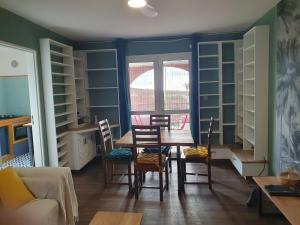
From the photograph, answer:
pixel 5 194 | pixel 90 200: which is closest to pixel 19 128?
pixel 90 200

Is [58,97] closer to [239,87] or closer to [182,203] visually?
[182,203]

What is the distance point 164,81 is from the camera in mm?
5047

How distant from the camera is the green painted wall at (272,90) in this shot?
330 cm

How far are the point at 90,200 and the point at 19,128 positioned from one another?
3.37 m

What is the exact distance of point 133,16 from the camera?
134 inches

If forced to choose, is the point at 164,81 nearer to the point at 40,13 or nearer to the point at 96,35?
the point at 96,35

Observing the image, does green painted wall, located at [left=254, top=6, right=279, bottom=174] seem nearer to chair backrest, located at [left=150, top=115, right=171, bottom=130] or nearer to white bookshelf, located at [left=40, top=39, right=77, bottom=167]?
chair backrest, located at [left=150, top=115, right=171, bottom=130]

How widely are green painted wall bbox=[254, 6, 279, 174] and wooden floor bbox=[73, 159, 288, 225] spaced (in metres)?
0.55

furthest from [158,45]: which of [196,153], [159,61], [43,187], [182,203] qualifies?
[43,187]

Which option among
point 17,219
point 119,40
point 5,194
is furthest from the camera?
point 119,40

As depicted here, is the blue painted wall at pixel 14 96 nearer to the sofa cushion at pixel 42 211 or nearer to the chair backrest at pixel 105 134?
the chair backrest at pixel 105 134

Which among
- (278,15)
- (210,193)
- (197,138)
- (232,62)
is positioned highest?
(278,15)

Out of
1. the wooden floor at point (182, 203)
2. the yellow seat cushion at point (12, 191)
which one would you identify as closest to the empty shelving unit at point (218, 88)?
the wooden floor at point (182, 203)

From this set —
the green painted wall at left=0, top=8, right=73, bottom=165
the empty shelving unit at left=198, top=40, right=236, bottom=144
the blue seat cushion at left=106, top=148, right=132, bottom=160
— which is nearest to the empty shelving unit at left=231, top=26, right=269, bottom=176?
the empty shelving unit at left=198, top=40, right=236, bottom=144
